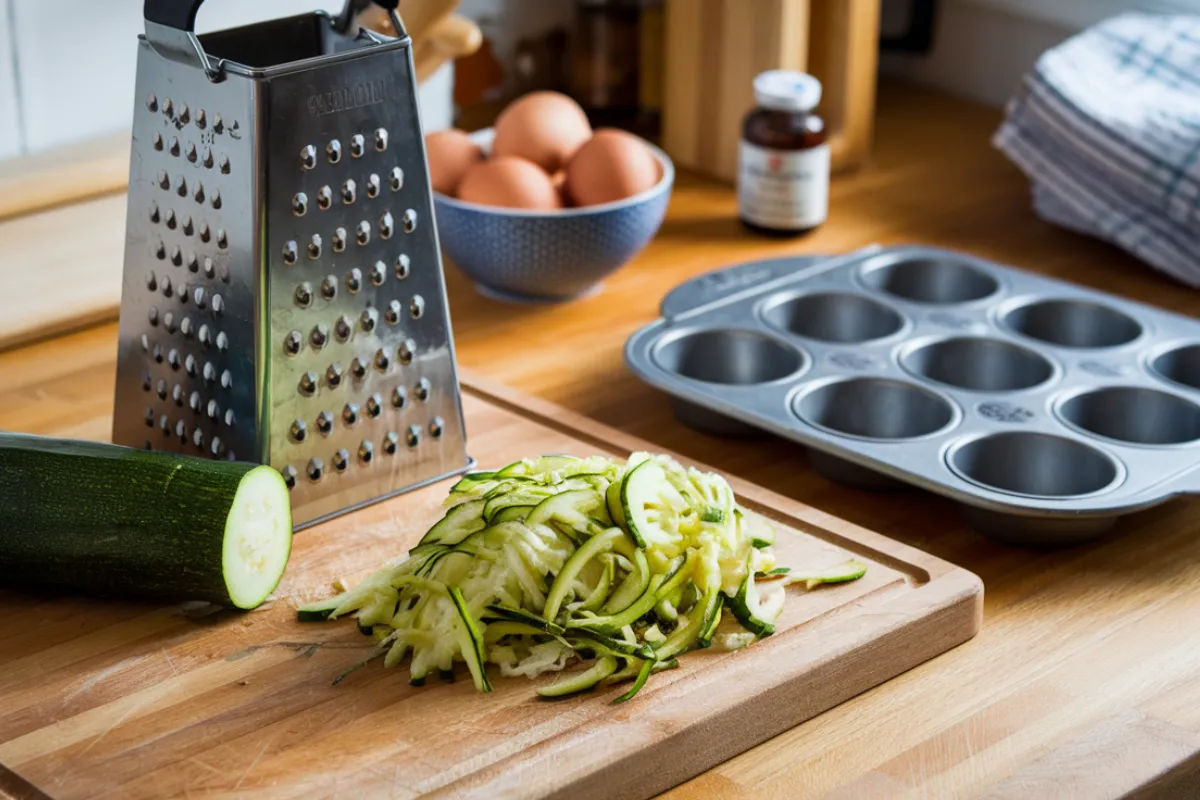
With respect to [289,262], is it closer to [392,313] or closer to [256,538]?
[392,313]

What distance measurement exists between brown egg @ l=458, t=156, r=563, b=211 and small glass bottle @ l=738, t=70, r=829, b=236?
0.31 meters

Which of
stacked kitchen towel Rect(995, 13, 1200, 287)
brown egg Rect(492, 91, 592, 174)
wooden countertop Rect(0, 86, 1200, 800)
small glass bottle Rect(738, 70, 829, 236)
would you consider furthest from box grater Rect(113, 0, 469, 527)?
stacked kitchen towel Rect(995, 13, 1200, 287)

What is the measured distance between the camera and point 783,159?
6.09 ft

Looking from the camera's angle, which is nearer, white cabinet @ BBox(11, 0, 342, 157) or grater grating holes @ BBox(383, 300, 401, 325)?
grater grating holes @ BBox(383, 300, 401, 325)

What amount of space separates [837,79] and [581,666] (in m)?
1.25

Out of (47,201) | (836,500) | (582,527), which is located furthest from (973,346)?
(47,201)

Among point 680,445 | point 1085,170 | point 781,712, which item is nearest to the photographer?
point 781,712

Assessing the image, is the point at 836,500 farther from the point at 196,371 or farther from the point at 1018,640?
the point at 196,371

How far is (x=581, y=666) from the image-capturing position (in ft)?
3.46

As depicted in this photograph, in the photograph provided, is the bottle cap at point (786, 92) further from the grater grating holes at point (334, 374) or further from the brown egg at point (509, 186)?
the grater grating holes at point (334, 374)

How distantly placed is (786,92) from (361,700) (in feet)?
3.30

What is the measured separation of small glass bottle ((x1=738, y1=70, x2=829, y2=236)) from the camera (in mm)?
1821

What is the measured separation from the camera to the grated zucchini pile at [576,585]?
3.44ft

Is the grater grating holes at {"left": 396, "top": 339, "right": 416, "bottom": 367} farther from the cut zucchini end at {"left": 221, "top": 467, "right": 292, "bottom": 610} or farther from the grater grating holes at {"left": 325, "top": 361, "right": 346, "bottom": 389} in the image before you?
the cut zucchini end at {"left": 221, "top": 467, "right": 292, "bottom": 610}
